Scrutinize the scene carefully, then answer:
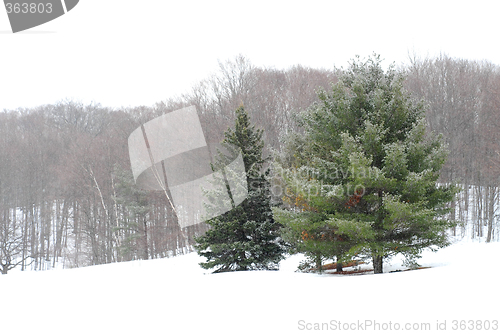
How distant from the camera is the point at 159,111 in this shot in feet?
98.2

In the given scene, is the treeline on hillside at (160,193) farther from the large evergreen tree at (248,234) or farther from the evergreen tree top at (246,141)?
the evergreen tree top at (246,141)

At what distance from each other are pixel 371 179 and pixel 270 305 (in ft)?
13.0

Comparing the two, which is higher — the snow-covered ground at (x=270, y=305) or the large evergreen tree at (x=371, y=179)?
the large evergreen tree at (x=371, y=179)

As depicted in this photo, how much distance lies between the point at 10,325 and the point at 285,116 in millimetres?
22655

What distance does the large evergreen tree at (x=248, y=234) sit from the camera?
1156 cm

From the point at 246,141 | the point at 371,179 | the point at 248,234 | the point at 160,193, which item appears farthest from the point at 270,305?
the point at 160,193

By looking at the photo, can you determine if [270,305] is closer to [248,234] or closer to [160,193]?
[248,234]

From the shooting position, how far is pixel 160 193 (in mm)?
24828

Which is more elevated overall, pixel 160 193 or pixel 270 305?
pixel 160 193

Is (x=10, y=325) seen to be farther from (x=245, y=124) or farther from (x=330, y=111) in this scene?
(x=245, y=124)

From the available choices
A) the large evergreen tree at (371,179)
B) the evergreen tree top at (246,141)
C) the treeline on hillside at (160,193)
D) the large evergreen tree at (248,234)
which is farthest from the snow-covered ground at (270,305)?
the treeline on hillside at (160,193)

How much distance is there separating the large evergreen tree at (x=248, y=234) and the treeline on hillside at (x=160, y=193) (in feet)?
25.3

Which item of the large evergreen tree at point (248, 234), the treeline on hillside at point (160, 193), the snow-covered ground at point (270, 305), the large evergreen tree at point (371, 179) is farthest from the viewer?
the treeline on hillside at point (160, 193)

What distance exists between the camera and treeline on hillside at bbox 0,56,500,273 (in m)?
23.2
